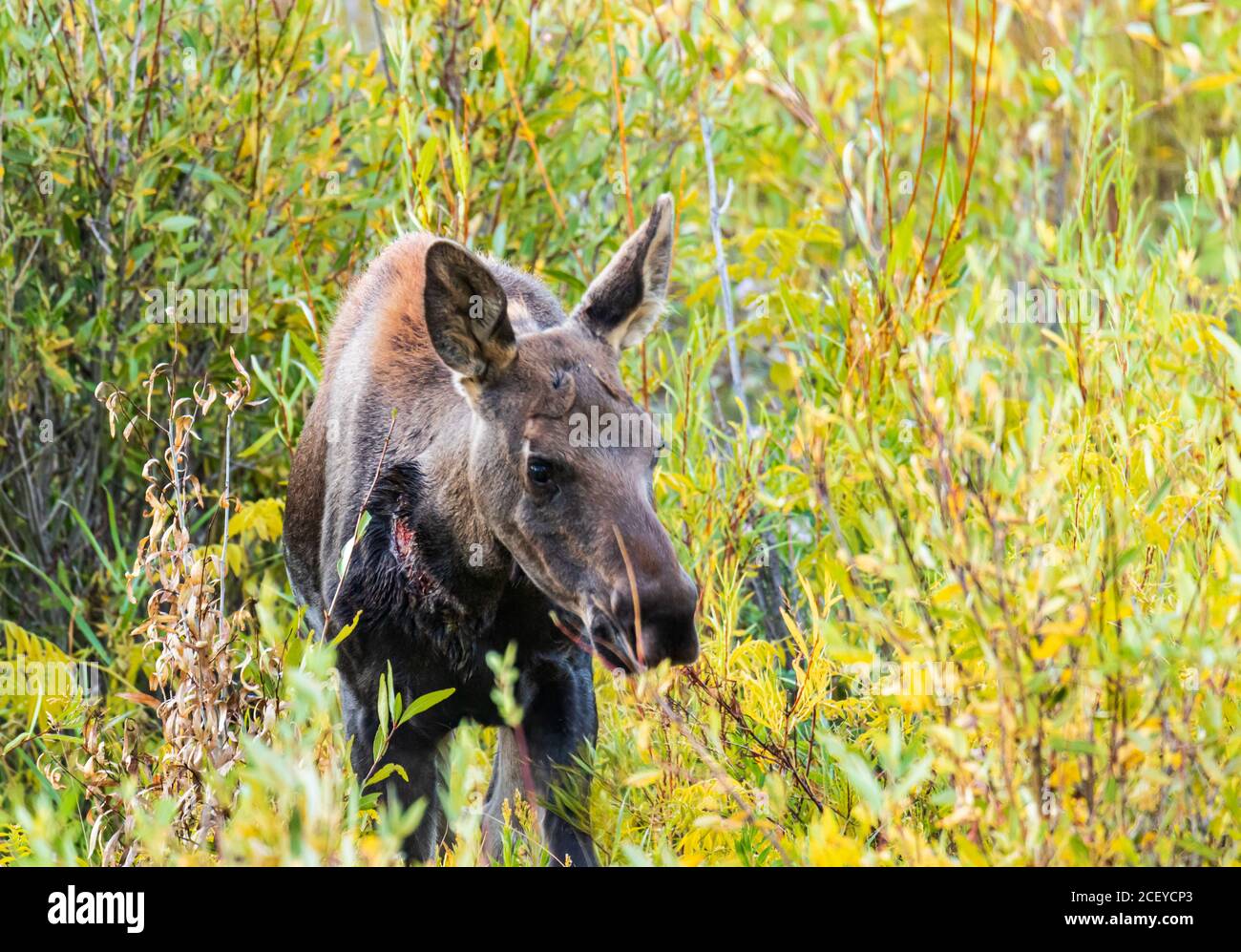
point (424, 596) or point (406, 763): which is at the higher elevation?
point (424, 596)

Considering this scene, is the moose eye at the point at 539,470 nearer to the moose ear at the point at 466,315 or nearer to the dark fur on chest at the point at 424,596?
the moose ear at the point at 466,315

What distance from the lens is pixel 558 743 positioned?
4449 mm

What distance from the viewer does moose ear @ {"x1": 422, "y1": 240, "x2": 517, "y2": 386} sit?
13.5 ft

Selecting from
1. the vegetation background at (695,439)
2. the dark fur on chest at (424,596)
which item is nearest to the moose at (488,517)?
the dark fur on chest at (424,596)

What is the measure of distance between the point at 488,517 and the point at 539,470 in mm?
286

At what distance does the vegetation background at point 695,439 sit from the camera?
2.96 metres

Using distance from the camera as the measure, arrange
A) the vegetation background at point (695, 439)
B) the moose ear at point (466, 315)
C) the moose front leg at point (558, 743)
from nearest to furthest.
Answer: the vegetation background at point (695, 439) → the moose ear at point (466, 315) → the moose front leg at point (558, 743)

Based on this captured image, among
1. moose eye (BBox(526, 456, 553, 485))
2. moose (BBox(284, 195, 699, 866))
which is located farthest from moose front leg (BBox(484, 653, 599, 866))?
moose eye (BBox(526, 456, 553, 485))

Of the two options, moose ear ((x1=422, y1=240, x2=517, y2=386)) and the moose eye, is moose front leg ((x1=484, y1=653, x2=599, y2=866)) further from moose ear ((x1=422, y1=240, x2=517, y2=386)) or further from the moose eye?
moose ear ((x1=422, y1=240, x2=517, y2=386))

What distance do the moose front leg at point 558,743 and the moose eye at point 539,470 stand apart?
27.2 inches

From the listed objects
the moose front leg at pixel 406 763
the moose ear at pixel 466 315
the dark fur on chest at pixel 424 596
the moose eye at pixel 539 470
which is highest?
the moose ear at pixel 466 315

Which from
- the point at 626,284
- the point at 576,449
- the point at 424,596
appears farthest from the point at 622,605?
the point at 626,284

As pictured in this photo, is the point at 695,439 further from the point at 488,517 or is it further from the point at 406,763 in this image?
the point at 406,763

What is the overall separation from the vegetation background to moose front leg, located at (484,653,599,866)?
80 mm
